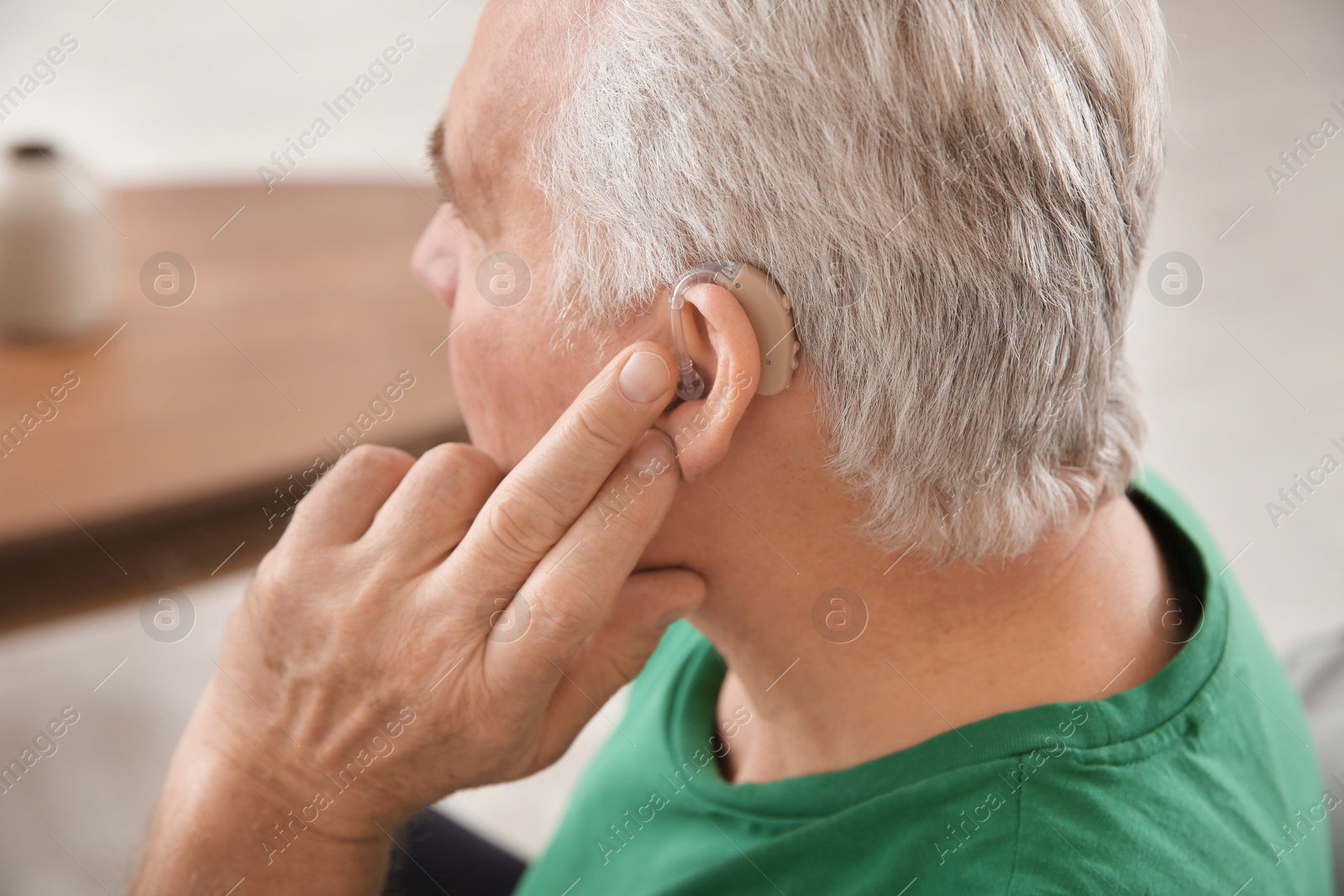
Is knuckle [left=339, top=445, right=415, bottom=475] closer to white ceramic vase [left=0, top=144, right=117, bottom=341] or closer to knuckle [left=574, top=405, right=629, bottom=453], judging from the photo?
knuckle [left=574, top=405, right=629, bottom=453]

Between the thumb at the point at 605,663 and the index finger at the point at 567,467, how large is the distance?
0.13 m

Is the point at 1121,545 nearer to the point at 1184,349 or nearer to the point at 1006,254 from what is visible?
the point at 1006,254

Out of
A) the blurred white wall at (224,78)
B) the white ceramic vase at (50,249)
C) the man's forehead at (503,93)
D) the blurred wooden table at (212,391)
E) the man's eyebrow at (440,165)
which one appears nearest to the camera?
the man's forehead at (503,93)

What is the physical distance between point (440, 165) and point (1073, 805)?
80 cm

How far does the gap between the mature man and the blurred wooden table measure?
355mm

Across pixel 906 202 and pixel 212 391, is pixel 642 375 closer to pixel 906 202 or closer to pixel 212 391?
pixel 906 202

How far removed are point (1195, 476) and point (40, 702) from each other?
3.20m

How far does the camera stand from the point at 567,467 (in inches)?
33.9

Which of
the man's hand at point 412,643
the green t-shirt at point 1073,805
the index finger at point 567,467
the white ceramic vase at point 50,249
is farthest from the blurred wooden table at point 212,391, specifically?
the green t-shirt at point 1073,805

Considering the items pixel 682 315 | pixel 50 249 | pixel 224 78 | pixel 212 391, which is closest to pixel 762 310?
pixel 682 315

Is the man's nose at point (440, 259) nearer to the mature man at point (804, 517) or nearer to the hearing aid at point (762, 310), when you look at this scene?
the mature man at point (804, 517)

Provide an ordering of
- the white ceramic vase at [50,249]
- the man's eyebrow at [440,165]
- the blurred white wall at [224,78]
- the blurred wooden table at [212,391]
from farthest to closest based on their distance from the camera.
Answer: the blurred white wall at [224,78]
the white ceramic vase at [50,249]
the blurred wooden table at [212,391]
the man's eyebrow at [440,165]

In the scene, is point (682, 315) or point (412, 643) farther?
point (412, 643)

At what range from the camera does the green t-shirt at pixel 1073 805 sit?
791 mm
